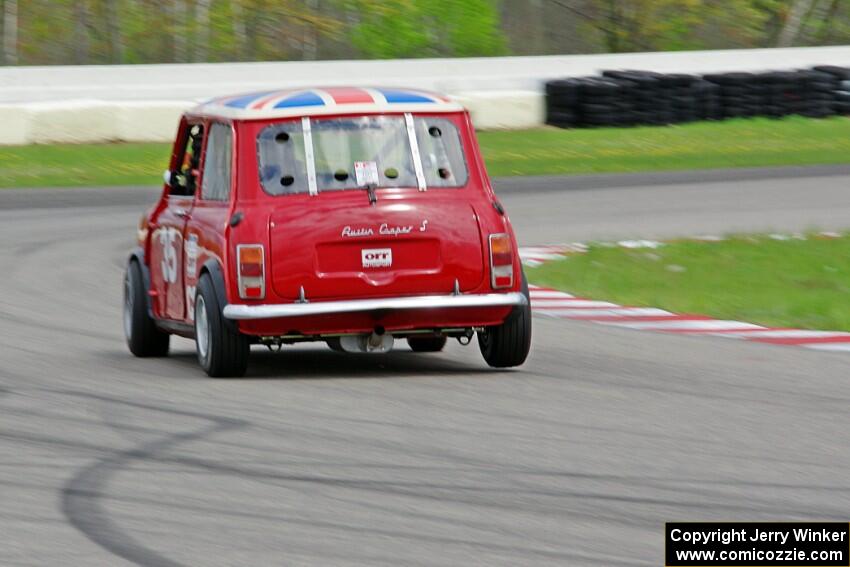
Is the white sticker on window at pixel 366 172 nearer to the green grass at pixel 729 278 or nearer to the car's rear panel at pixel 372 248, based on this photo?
the car's rear panel at pixel 372 248

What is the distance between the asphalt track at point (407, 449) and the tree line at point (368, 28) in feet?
94.3

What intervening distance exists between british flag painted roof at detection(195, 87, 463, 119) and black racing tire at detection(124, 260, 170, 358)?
1.40 meters

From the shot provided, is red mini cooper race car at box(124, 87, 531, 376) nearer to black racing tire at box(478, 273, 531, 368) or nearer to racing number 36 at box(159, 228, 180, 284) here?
black racing tire at box(478, 273, 531, 368)

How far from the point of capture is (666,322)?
1165cm

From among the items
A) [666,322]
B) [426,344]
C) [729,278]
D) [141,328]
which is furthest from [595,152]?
[141,328]

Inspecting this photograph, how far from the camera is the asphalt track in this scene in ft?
18.1

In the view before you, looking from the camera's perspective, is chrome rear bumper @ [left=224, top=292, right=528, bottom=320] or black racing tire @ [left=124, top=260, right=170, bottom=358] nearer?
chrome rear bumper @ [left=224, top=292, right=528, bottom=320]

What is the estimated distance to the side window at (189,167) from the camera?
9938 mm

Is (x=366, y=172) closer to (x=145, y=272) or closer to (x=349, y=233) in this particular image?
(x=349, y=233)

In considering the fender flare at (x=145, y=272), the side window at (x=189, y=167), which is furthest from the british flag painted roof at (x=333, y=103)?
the fender flare at (x=145, y=272)

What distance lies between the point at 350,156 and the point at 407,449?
2585mm

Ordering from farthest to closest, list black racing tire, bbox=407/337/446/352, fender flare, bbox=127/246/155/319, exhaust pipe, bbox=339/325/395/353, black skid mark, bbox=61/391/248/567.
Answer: black racing tire, bbox=407/337/446/352 → fender flare, bbox=127/246/155/319 → exhaust pipe, bbox=339/325/395/353 → black skid mark, bbox=61/391/248/567

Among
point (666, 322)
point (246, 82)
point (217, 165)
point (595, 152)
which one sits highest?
point (217, 165)

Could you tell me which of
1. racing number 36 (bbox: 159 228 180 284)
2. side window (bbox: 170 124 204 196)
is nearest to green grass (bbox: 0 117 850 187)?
side window (bbox: 170 124 204 196)
